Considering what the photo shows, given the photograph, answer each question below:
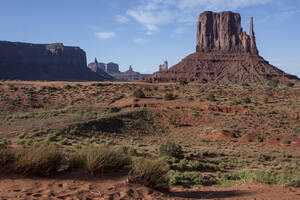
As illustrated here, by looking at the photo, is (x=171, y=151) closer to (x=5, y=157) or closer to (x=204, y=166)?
(x=204, y=166)

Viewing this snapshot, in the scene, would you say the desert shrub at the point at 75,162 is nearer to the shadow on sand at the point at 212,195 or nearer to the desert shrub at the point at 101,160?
the desert shrub at the point at 101,160

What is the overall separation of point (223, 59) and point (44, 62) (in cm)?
11152

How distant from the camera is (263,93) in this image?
148ft

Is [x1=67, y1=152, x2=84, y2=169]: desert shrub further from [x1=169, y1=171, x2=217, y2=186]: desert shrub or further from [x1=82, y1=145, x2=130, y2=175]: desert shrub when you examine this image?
[x1=169, y1=171, x2=217, y2=186]: desert shrub

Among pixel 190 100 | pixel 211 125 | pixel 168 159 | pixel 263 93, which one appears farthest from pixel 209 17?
pixel 168 159

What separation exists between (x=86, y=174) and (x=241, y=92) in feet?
145

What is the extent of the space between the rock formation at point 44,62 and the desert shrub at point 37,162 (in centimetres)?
12131

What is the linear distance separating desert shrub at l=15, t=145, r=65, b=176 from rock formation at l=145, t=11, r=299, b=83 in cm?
8782

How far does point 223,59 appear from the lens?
108000 mm

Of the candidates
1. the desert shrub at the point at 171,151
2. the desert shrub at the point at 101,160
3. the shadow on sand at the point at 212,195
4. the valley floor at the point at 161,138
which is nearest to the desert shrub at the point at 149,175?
the valley floor at the point at 161,138

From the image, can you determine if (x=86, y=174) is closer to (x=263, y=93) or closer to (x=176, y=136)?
(x=176, y=136)

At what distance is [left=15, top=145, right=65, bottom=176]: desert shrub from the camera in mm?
6012

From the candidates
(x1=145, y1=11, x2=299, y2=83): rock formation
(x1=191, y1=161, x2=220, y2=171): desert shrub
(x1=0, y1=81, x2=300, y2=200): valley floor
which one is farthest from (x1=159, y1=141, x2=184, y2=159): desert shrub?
(x1=145, y1=11, x2=299, y2=83): rock formation

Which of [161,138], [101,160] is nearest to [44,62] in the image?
[161,138]
